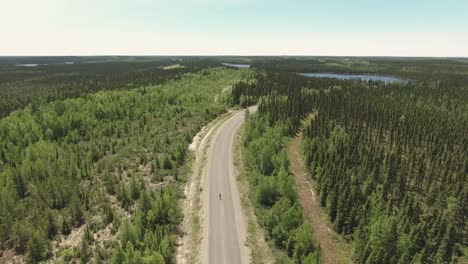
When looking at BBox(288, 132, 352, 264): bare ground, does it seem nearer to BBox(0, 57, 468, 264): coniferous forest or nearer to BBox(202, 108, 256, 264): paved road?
BBox(0, 57, 468, 264): coniferous forest

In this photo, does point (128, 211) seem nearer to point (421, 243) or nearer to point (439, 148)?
point (421, 243)

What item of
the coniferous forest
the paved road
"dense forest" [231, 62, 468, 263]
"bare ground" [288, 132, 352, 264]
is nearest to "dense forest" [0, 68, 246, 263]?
the coniferous forest

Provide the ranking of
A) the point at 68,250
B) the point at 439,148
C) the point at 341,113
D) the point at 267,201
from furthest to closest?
the point at 341,113 < the point at 439,148 < the point at 267,201 < the point at 68,250

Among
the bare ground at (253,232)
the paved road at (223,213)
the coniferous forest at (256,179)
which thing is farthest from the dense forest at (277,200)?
the paved road at (223,213)

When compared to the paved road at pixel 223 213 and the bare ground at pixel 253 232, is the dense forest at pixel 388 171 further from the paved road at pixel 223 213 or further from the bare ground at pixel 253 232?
the paved road at pixel 223 213

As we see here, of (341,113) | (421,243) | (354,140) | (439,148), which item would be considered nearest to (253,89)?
(341,113)

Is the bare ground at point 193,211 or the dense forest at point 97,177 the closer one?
the bare ground at point 193,211
